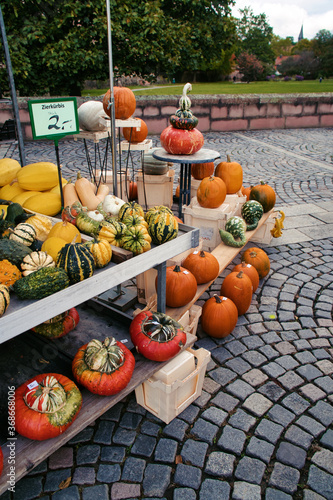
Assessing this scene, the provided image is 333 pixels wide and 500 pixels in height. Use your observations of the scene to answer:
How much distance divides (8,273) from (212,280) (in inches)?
84.5

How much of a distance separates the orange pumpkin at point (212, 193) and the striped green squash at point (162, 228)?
1.92 meters

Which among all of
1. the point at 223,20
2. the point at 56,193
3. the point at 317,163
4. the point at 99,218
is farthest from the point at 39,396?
the point at 223,20

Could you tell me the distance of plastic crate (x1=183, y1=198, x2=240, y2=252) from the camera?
4410 mm

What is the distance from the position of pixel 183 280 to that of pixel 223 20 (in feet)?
46.9

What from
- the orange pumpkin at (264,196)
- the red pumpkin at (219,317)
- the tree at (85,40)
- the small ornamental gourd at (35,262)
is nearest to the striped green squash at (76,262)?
the small ornamental gourd at (35,262)

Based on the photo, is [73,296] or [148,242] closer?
[73,296]

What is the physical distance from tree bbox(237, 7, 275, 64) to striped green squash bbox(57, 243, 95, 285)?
63812mm

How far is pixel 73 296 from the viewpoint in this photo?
1828 millimetres

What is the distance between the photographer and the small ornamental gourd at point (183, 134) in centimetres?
445

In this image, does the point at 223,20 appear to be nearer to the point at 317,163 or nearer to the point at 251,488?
the point at 317,163

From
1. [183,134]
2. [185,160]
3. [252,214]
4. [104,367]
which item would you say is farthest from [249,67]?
[104,367]

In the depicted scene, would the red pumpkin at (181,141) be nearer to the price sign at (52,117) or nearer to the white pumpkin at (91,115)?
the white pumpkin at (91,115)

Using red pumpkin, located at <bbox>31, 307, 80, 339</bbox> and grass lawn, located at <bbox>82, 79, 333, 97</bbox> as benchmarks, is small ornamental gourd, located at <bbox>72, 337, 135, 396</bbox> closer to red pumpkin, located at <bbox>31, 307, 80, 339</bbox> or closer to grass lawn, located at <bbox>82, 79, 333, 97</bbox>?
red pumpkin, located at <bbox>31, 307, 80, 339</bbox>

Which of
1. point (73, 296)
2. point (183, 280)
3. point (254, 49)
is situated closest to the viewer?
point (73, 296)
